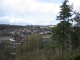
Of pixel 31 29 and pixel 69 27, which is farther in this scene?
pixel 31 29

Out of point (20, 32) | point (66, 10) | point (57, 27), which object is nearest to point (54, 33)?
point (57, 27)

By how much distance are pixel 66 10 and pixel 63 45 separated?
3.07m

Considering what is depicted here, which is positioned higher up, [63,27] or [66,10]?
[66,10]

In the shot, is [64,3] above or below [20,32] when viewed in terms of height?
above

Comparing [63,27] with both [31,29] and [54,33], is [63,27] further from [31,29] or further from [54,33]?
[31,29]

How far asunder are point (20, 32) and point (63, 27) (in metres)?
45.3

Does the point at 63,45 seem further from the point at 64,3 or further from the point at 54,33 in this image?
the point at 64,3

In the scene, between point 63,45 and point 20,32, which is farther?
point 20,32

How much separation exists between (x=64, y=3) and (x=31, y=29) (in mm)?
46093

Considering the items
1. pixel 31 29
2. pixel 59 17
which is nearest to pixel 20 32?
pixel 31 29

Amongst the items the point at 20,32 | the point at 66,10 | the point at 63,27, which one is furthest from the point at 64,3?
the point at 20,32

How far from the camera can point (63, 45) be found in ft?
67.7

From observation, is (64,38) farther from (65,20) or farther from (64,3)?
(64,3)

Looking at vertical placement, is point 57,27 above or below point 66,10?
below
